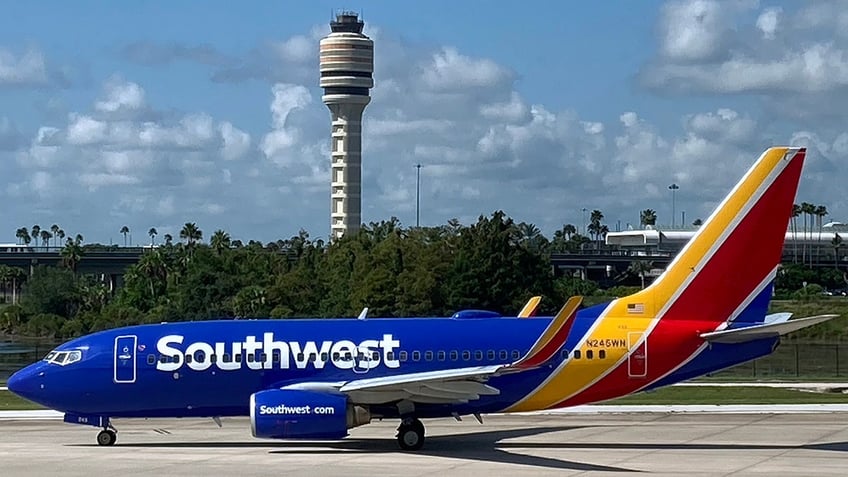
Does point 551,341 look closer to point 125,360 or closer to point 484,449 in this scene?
point 484,449

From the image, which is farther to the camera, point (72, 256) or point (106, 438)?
point (72, 256)

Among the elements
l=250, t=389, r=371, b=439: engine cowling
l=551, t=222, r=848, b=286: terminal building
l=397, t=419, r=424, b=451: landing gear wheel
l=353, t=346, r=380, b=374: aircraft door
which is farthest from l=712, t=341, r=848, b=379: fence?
l=551, t=222, r=848, b=286: terminal building

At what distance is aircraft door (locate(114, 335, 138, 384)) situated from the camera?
98.7 ft

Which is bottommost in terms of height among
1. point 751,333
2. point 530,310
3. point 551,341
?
point 551,341

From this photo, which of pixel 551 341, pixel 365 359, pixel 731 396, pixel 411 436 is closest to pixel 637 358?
pixel 551 341

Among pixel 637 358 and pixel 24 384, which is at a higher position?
pixel 637 358

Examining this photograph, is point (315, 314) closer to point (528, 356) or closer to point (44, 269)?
point (44, 269)

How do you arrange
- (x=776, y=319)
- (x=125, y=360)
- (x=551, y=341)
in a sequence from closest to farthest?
(x=551, y=341) < (x=125, y=360) < (x=776, y=319)

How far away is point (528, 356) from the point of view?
27094 millimetres

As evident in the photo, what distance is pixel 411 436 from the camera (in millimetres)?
29531

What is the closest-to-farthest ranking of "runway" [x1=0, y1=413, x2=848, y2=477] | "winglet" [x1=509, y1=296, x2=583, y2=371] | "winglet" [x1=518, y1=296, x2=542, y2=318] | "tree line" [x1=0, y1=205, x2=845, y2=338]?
"runway" [x1=0, y1=413, x2=848, y2=477]
"winglet" [x1=509, y1=296, x2=583, y2=371]
"winglet" [x1=518, y1=296, x2=542, y2=318]
"tree line" [x1=0, y1=205, x2=845, y2=338]

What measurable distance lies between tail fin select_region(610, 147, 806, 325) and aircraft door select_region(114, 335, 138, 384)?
10063 millimetres

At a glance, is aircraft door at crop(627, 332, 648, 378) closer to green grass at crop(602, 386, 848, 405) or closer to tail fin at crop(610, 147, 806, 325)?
tail fin at crop(610, 147, 806, 325)

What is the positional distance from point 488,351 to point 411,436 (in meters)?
2.34
